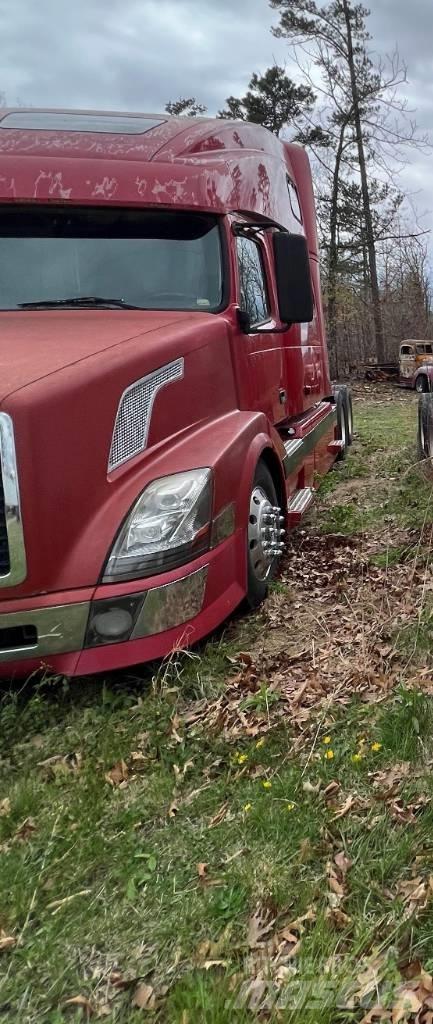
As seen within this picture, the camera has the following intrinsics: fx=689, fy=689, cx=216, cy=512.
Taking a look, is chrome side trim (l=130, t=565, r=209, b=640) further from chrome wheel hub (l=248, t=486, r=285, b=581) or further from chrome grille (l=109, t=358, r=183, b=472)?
chrome wheel hub (l=248, t=486, r=285, b=581)

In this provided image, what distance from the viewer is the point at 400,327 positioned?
32.3 m

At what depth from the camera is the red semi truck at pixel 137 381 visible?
9.50ft

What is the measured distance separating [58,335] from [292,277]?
76.9 inches

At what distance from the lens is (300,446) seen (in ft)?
19.2

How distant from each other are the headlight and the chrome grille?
21cm

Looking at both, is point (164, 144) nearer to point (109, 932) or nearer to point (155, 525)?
point (155, 525)

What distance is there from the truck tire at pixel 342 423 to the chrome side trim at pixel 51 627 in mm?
6878

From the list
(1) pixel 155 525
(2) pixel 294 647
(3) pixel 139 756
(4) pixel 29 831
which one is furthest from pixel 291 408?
(4) pixel 29 831

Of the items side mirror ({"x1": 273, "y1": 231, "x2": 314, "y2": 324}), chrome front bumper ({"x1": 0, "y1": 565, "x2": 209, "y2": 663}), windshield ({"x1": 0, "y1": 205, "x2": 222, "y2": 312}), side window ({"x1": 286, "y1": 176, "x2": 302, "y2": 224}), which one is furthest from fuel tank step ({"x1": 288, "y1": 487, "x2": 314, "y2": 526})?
side window ({"x1": 286, "y1": 176, "x2": 302, "y2": 224})

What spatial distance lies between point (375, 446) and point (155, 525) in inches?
308

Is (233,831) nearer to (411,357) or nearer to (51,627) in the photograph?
(51,627)

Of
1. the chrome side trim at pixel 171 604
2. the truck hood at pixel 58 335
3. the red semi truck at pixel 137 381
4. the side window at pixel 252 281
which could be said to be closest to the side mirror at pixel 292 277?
the red semi truck at pixel 137 381

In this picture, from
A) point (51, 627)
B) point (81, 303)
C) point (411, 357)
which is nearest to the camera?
point (51, 627)

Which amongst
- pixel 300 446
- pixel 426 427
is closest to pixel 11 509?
pixel 300 446
